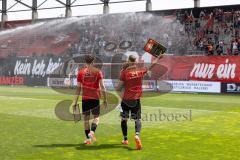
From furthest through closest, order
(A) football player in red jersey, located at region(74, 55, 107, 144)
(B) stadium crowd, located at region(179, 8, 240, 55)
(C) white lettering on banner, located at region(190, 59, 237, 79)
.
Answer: (B) stadium crowd, located at region(179, 8, 240, 55)
(C) white lettering on banner, located at region(190, 59, 237, 79)
(A) football player in red jersey, located at region(74, 55, 107, 144)

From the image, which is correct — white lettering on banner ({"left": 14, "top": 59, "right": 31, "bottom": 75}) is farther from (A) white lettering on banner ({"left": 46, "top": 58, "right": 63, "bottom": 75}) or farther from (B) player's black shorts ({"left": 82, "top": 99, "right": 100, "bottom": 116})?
(B) player's black shorts ({"left": 82, "top": 99, "right": 100, "bottom": 116})

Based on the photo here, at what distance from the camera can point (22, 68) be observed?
40.3 m

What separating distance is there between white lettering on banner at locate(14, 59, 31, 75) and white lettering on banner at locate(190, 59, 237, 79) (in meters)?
16.6

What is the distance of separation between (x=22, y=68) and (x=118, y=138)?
31.1 meters

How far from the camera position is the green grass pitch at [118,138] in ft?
28.2

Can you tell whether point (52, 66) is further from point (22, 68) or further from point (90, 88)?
point (90, 88)

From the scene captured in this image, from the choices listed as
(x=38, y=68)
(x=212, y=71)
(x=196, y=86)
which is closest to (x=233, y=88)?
(x=212, y=71)

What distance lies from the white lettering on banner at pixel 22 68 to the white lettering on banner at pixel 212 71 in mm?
16618

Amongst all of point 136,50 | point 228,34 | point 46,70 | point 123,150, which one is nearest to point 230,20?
point 228,34

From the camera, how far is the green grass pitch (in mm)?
8609

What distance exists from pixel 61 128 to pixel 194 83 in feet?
62.1

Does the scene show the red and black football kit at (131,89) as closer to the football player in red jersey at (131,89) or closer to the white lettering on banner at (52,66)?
the football player in red jersey at (131,89)

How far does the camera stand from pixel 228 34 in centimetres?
3475

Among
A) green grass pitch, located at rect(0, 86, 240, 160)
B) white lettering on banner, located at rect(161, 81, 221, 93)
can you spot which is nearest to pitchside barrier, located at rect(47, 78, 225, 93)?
white lettering on banner, located at rect(161, 81, 221, 93)
